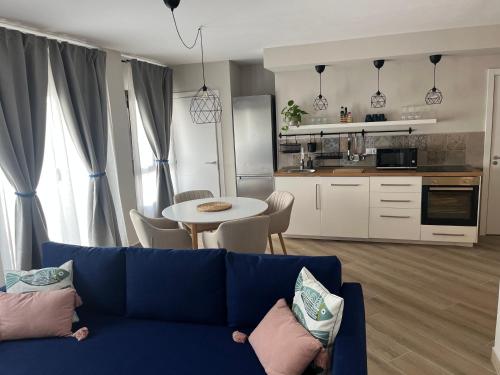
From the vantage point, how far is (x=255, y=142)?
5.20 metres

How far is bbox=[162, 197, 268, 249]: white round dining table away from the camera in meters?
3.11

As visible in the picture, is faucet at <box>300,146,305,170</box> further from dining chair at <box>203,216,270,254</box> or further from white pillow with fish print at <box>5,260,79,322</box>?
white pillow with fish print at <box>5,260,79,322</box>

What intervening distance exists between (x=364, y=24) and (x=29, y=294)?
12.0 feet

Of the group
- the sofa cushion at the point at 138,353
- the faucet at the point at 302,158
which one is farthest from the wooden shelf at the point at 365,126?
the sofa cushion at the point at 138,353

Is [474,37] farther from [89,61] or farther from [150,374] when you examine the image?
[150,374]

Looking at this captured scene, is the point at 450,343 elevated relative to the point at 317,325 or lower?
lower

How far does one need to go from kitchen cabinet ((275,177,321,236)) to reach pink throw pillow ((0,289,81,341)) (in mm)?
3115

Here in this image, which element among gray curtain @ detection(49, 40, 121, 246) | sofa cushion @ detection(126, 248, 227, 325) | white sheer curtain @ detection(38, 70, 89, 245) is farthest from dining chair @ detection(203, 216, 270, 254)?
white sheer curtain @ detection(38, 70, 89, 245)

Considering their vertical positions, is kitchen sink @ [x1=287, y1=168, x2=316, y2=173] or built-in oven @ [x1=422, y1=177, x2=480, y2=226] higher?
kitchen sink @ [x1=287, y1=168, x2=316, y2=173]

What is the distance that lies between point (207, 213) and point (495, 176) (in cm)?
358

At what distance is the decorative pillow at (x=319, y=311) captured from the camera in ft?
5.30

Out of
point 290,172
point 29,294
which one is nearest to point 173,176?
point 290,172

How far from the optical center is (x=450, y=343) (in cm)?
249

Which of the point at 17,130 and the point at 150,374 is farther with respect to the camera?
the point at 17,130
